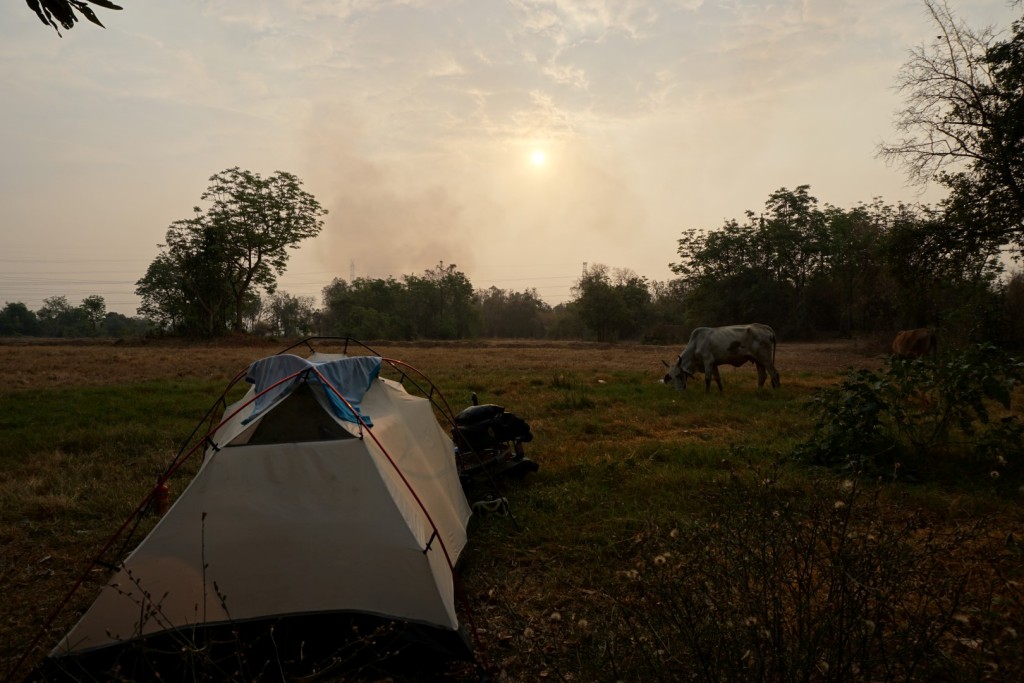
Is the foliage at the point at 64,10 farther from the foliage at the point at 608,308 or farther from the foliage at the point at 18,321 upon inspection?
the foliage at the point at 18,321

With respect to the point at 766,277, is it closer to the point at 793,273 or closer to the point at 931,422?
the point at 793,273

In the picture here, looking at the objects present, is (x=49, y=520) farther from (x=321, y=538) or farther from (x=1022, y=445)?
(x=1022, y=445)

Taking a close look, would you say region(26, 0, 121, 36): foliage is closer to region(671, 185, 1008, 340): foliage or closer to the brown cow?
the brown cow

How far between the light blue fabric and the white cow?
1043cm

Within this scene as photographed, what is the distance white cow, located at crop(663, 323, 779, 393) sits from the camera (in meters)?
15.1

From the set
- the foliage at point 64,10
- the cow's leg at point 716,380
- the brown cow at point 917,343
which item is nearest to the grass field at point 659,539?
the cow's leg at point 716,380

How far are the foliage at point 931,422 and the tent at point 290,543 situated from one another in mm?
5113

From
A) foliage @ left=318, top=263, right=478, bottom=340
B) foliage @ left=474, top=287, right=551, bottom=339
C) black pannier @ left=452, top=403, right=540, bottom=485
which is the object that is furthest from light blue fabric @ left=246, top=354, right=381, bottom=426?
foliage @ left=474, top=287, right=551, bottom=339

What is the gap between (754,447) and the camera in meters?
8.84

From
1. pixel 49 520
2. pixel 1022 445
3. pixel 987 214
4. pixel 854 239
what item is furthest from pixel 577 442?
pixel 854 239

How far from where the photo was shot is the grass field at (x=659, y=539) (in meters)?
2.71

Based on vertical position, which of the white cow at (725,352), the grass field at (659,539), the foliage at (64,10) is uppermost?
the foliage at (64,10)

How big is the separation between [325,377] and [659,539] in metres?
3.18

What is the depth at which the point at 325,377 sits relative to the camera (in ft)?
17.6
